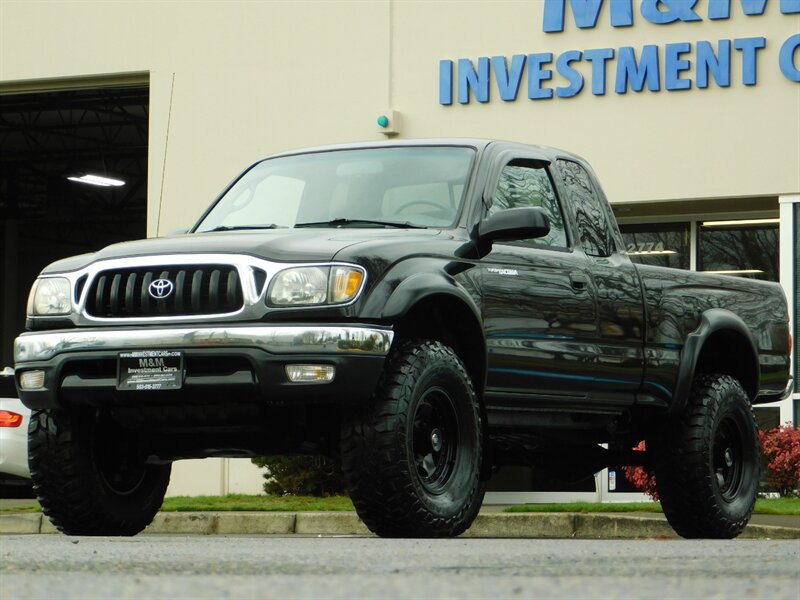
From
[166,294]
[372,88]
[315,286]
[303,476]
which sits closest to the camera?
[315,286]

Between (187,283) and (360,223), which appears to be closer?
(187,283)

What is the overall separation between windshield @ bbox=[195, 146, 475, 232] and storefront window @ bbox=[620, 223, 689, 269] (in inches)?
374

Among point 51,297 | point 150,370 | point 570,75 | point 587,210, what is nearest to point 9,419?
point 570,75

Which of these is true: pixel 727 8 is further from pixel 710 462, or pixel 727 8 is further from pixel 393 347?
pixel 393 347

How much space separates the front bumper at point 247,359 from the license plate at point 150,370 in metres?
0.03

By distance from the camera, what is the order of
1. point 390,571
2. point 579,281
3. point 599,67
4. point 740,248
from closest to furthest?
1. point 390,571
2. point 579,281
3. point 599,67
4. point 740,248

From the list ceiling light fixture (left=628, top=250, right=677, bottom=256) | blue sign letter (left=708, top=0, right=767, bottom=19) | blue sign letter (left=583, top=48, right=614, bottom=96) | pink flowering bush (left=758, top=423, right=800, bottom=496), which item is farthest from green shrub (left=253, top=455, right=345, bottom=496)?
Result: blue sign letter (left=708, top=0, right=767, bottom=19)

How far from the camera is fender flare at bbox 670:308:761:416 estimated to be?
30.0 feet

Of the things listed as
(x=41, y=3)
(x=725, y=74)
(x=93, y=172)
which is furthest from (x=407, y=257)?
(x=93, y=172)

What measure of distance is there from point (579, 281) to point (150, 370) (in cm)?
249

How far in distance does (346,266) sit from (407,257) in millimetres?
374

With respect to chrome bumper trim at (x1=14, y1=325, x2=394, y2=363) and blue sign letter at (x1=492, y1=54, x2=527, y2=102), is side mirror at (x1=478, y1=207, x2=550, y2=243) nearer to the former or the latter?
chrome bumper trim at (x1=14, y1=325, x2=394, y2=363)

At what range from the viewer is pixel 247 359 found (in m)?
6.86

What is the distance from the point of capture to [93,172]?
3988cm
